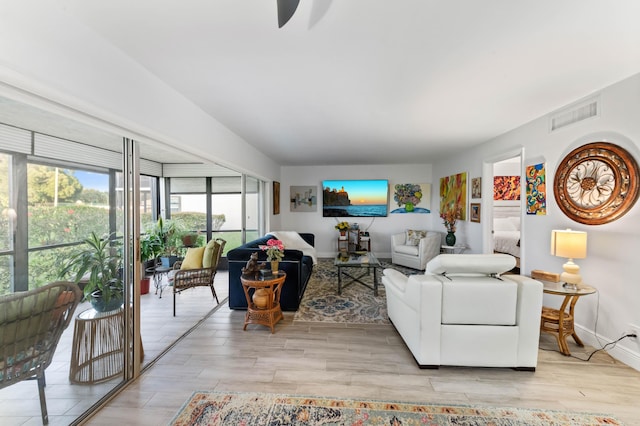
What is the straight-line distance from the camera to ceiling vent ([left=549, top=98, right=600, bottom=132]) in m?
2.62

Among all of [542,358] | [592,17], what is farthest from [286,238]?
[592,17]

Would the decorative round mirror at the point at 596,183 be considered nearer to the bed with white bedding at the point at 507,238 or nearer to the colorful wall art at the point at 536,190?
the colorful wall art at the point at 536,190

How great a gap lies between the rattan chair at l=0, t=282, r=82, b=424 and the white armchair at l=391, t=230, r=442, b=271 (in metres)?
5.42

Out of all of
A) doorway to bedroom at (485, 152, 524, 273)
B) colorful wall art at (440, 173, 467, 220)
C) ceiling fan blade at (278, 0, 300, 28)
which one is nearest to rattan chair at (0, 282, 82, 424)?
ceiling fan blade at (278, 0, 300, 28)

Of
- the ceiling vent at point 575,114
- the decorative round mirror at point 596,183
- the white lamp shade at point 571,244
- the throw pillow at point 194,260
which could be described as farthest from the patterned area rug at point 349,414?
the ceiling vent at point 575,114

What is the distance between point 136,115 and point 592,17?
2964 millimetres

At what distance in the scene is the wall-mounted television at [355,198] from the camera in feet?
22.8

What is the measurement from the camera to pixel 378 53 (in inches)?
73.2

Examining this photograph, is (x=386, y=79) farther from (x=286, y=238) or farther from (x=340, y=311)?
(x=286, y=238)

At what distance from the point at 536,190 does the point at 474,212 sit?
5.15ft

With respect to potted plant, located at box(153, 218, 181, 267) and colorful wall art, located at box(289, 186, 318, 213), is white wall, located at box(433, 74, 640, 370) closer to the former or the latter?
colorful wall art, located at box(289, 186, 318, 213)

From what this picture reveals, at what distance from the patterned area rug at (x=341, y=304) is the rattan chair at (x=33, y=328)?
7.17 ft

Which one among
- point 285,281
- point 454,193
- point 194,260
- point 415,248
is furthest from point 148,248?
point 454,193

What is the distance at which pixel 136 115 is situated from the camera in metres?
1.95
